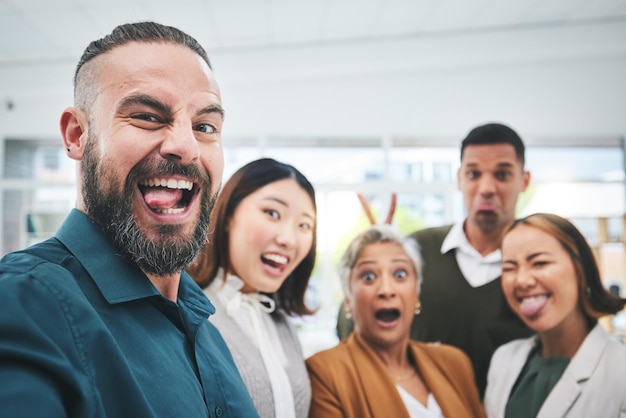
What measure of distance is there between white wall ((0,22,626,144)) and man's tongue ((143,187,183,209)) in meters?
2.14

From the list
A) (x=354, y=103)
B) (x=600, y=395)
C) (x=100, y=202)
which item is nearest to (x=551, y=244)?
(x=600, y=395)

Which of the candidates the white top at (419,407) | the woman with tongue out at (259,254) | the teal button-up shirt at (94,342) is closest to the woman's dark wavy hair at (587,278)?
the white top at (419,407)

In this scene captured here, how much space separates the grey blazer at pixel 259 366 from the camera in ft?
4.14

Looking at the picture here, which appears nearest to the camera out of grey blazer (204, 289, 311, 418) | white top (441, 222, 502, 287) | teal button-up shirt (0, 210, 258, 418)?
teal button-up shirt (0, 210, 258, 418)

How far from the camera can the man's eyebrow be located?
2.64ft

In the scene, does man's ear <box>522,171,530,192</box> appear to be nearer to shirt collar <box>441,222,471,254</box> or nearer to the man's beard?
shirt collar <box>441,222,471,254</box>

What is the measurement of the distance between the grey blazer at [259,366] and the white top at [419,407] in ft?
0.95

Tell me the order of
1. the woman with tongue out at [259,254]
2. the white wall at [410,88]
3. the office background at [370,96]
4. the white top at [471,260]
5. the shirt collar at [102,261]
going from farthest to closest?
the white wall at [410,88], the office background at [370,96], the white top at [471,260], the woman with tongue out at [259,254], the shirt collar at [102,261]

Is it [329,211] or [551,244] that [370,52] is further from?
[551,244]

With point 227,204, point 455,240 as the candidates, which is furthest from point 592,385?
point 227,204

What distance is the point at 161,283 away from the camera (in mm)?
935

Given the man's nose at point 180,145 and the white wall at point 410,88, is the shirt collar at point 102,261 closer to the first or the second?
the man's nose at point 180,145

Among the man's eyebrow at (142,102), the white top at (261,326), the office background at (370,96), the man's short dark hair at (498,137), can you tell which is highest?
the office background at (370,96)

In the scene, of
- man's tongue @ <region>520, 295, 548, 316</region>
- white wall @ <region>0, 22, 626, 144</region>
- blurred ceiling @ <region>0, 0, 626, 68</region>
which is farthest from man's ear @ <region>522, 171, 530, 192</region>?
blurred ceiling @ <region>0, 0, 626, 68</region>
